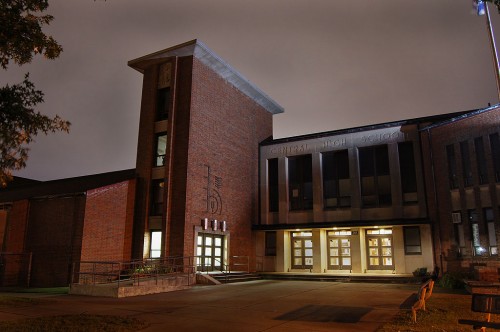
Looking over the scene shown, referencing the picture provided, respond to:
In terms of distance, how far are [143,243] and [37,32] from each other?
43.9 ft

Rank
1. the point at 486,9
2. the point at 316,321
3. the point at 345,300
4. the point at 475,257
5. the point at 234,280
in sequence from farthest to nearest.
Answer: the point at 234,280 < the point at 475,257 < the point at 486,9 < the point at 345,300 < the point at 316,321

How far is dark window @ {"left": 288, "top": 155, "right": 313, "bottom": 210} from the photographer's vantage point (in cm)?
2620

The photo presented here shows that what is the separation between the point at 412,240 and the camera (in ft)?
73.9

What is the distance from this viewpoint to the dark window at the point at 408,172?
75.6ft

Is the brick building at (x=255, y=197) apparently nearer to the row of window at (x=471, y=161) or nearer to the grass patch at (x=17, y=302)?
the row of window at (x=471, y=161)

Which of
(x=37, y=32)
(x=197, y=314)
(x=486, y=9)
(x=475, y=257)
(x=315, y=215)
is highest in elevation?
(x=486, y=9)

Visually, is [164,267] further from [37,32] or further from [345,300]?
[37,32]

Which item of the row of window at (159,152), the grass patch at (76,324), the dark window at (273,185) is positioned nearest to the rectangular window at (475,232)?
the dark window at (273,185)

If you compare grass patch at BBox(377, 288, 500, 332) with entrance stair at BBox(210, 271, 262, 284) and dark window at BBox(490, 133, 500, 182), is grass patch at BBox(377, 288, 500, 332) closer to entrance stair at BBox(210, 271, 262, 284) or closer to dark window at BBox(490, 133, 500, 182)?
dark window at BBox(490, 133, 500, 182)

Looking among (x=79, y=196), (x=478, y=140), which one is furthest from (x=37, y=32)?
(x=478, y=140)

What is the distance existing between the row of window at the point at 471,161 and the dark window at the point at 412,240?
10.5 feet

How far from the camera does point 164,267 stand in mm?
19906

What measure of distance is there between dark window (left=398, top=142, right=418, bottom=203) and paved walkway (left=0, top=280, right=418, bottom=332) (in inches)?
370

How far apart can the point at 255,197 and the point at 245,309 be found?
15953 millimetres
